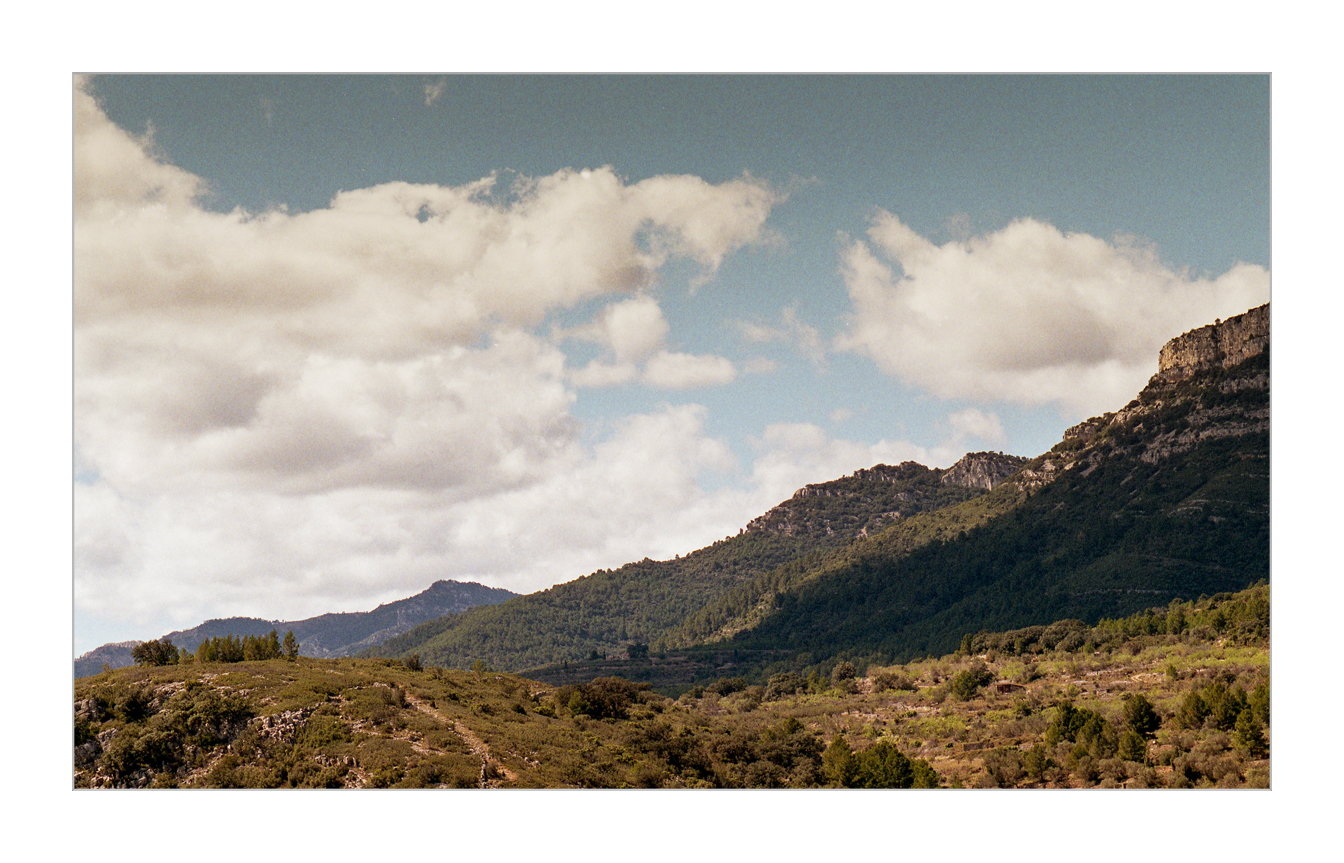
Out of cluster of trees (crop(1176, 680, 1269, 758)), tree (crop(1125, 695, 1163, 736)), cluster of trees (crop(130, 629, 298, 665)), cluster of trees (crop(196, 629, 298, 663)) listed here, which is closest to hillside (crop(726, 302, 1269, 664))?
tree (crop(1125, 695, 1163, 736))

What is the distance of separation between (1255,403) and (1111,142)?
7226cm

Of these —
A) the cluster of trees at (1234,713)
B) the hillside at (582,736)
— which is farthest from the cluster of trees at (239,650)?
the cluster of trees at (1234,713)

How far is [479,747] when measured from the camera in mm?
28984

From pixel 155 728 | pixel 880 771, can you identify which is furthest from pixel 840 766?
pixel 155 728

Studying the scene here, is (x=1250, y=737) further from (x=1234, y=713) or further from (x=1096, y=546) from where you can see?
(x=1096, y=546)

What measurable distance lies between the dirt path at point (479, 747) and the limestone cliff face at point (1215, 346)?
9335 centimetres

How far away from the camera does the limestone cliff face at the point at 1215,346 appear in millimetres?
102500

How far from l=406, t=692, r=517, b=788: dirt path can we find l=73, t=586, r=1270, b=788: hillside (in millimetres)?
74

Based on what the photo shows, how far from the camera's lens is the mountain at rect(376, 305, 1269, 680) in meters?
85.9

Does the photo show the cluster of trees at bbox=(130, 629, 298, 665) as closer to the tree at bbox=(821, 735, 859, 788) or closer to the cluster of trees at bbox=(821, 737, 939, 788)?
the tree at bbox=(821, 735, 859, 788)

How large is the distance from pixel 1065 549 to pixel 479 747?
90.5 metres

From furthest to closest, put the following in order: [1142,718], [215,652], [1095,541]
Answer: [1095,541]
[215,652]
[1142,718]

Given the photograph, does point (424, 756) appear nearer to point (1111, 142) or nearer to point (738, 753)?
point (738, 753)
